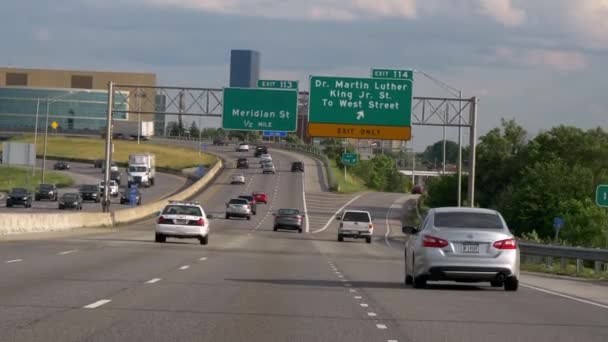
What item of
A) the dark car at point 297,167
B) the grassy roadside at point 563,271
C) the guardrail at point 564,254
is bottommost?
the grassy roadside at point 563,271

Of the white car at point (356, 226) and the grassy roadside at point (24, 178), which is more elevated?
the grassy roadside at point (24, 178)

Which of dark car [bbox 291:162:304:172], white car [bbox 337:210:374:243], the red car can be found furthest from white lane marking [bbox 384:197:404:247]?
dark car [bbox 291:162:304:172]

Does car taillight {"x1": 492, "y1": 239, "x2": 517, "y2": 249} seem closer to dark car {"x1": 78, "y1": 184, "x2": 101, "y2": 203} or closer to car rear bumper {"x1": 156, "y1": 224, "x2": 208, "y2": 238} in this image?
car rear bumper {"x1": 156, "y1": 224, "x2": 208, "y2": 238}

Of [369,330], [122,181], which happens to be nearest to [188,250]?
[369,330]

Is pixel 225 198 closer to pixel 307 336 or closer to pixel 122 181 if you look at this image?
pixel 122 181

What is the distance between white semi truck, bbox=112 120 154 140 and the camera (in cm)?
17262

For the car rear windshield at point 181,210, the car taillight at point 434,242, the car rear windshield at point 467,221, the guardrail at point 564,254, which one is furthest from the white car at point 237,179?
the car taillight at point 434,242

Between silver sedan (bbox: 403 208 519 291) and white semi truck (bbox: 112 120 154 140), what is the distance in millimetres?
149765

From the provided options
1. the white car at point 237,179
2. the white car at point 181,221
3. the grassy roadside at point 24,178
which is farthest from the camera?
the grassy roadside at point 24,178

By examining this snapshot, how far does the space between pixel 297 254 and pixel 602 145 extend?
3000 inches

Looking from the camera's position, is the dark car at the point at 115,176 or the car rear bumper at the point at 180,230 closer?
the car rear bumper at the point at 180,230

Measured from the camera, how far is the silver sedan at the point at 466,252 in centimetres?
2200

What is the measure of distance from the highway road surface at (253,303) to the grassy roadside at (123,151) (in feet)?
400

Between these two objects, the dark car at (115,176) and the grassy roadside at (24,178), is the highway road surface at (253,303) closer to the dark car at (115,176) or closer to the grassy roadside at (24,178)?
the dark car at (115,176)
